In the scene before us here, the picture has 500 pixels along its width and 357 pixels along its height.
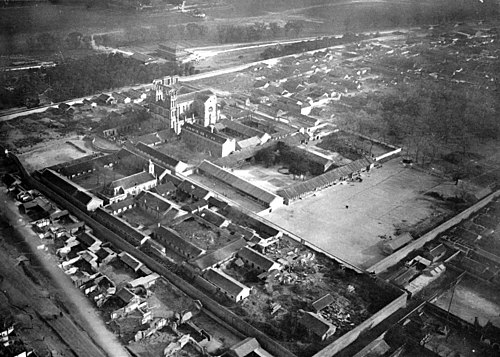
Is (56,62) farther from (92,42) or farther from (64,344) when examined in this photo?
(64,344)

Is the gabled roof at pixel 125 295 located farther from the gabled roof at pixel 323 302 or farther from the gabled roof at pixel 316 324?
the gabled roof at pixel 323 302

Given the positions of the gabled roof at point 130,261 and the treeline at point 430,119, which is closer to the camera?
the gabled roof at point 130,261

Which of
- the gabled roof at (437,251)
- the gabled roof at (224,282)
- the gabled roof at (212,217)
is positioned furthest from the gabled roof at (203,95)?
the gabled roof at (437,251)

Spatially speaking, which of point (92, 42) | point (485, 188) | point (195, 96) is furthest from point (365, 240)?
point (92, 42)

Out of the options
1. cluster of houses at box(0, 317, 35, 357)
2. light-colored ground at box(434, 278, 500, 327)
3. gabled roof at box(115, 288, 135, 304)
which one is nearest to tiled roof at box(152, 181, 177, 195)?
gabled roof at box(115, 288, 135, 304)

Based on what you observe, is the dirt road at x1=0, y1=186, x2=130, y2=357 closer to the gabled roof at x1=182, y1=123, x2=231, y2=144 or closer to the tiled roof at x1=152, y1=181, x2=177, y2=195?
the tiled roof at x1=152, y1=181, x2=177, y2=195

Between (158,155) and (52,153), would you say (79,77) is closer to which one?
(52,153)

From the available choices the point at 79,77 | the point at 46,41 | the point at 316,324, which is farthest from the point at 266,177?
the point at 46,41
